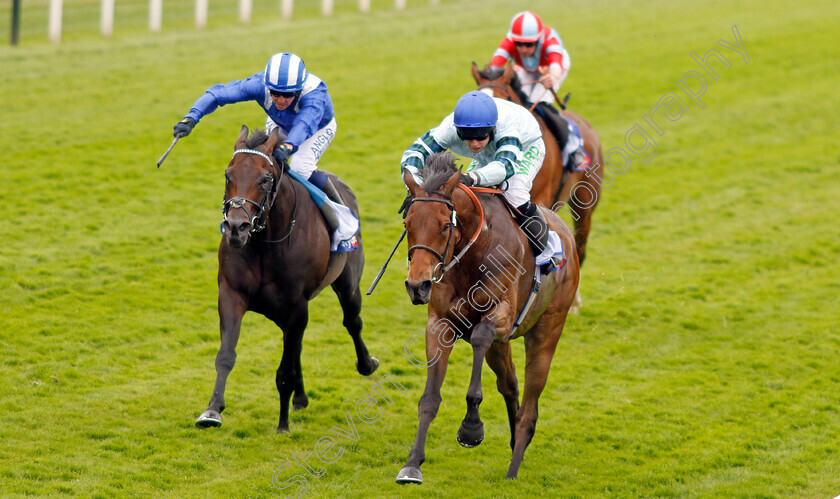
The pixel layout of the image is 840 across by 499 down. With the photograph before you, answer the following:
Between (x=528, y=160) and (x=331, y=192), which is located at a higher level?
(x=528, y=160)

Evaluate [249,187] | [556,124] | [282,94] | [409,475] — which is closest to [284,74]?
[282,94]

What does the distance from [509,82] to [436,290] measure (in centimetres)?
436

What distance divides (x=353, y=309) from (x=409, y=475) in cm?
313

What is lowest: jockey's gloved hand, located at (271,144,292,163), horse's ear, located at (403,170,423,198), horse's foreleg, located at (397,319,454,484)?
horse's foreleg, located at (397,319,454,484)

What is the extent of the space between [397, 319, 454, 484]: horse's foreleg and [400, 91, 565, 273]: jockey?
1.00m

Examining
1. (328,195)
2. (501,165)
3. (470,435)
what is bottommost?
(470,435)

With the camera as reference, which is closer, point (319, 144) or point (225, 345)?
point (225, 345)

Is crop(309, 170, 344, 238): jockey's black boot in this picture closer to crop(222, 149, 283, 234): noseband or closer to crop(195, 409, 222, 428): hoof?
crop(222, 149, 283, 234): noseband

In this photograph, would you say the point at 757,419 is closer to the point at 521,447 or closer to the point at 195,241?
the point at 521,447

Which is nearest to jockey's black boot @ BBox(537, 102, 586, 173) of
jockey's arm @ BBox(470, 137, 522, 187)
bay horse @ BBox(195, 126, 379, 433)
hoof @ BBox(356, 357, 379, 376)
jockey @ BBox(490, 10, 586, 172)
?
jockey @ BBox(490, 10, 586, 172)

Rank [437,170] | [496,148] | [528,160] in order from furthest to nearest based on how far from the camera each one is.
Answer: [528,160]
[496,148]
[437,170]

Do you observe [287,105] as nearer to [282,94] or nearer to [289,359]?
[282,94]

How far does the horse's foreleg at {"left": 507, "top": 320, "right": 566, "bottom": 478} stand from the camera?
6.71 meters

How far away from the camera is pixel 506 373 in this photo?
6.75m
